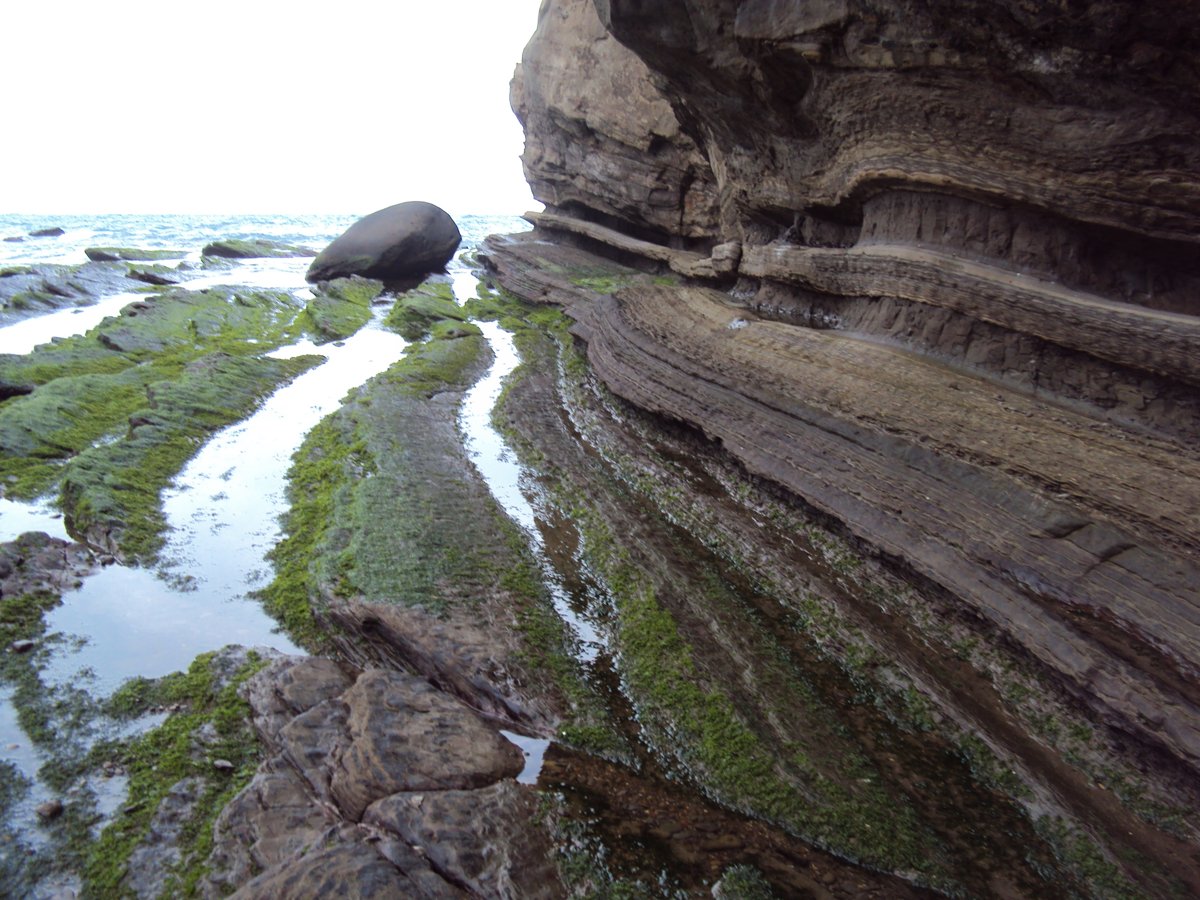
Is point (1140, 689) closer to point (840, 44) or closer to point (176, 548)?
point (840, 44)

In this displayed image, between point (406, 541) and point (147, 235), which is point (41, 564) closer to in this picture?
point (406, 541)

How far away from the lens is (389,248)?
24.2 m

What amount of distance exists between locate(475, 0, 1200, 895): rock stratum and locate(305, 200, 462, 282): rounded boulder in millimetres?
13998

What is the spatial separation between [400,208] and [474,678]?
23.0 m

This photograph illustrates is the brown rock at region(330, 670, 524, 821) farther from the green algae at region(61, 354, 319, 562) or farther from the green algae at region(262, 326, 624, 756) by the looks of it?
the green algae at region(61, 354, 319, 562)

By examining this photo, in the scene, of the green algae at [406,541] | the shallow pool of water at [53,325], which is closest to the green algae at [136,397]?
the shallow pool of water at [53,325]

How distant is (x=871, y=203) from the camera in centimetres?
1016

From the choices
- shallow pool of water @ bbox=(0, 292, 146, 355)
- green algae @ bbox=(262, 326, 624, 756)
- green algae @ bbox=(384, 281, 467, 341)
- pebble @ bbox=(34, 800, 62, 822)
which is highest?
shallow pool of water @ bbox=(0, 292, 146, 355)

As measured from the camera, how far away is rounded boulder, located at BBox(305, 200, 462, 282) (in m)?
24.1

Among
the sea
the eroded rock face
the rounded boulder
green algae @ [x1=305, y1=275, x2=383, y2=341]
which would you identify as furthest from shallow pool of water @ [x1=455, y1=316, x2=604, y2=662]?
the sea

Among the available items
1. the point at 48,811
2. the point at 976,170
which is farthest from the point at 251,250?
the point at 48,811

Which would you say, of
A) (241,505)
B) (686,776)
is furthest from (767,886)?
(241,505)

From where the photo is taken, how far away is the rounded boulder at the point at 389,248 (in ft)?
78.9

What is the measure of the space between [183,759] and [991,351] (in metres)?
8.11
